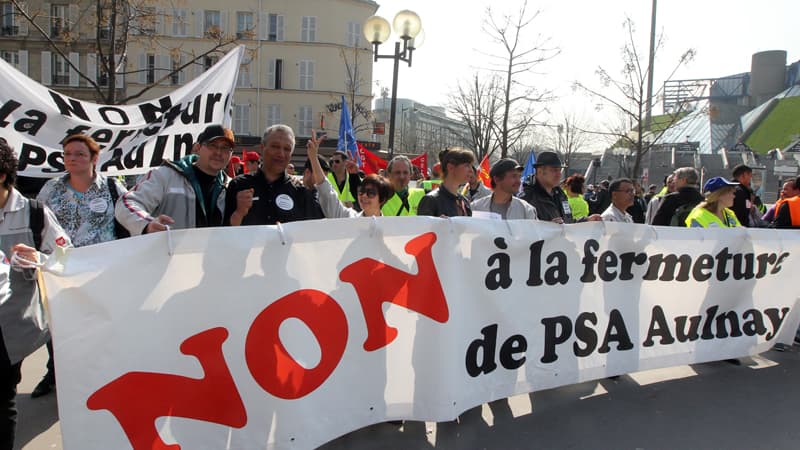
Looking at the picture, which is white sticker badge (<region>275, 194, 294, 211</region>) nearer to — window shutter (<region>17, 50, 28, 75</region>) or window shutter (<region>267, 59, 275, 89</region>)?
window shutter (<region>267, 59, 275, 89</region>)

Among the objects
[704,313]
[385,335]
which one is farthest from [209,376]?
[704,313]

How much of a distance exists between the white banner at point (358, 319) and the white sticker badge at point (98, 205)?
5.68ft

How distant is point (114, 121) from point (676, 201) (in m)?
5.70

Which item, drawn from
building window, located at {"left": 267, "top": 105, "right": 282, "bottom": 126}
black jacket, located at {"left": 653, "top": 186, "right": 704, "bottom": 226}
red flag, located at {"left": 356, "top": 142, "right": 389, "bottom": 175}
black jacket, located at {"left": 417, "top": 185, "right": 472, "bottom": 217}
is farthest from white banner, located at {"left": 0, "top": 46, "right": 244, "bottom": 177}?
building window, located at {"left": 267, "top": 105, "right": 282, "bottom": 126}

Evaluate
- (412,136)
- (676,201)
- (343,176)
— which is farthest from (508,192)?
(412,136)

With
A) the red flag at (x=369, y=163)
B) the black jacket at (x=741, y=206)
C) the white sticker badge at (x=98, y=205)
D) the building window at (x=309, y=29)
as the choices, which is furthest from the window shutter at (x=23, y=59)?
the black jacket at (x=741, y=206)

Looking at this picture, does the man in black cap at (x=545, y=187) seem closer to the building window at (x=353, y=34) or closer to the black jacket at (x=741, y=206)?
the black jacket at (x=741, y=206)

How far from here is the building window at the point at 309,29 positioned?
4303 cm

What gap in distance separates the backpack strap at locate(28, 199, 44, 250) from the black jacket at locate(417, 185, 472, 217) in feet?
7.88

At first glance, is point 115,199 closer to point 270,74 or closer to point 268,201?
point 268,201

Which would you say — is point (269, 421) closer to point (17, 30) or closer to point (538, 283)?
point (538, 283)

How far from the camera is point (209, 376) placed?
9.21 feet

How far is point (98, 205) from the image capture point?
13.5 ft

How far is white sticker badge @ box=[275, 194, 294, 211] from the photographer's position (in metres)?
3.83
